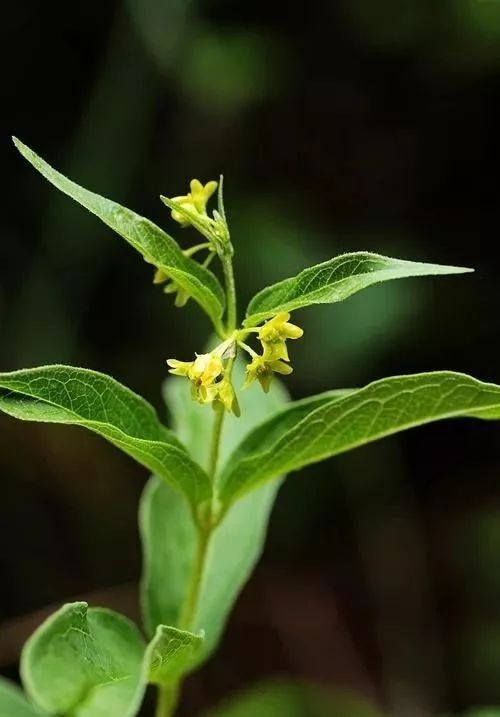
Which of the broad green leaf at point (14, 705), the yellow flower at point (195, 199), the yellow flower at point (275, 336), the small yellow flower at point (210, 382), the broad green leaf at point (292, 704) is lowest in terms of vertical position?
the broad green leaf at point (292, 704)

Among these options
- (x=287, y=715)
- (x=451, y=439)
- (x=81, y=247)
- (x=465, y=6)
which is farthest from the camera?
(x=451, y=439)

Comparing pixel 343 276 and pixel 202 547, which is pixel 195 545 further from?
pixel 343 276

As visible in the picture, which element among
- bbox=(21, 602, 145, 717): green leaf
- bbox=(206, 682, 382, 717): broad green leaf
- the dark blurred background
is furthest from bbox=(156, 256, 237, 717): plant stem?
the dark blurred background

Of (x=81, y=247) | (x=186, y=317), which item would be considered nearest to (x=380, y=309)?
(x=186, y=317)

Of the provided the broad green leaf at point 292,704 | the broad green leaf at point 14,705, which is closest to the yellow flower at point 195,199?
the broad green leaf at point 14,705

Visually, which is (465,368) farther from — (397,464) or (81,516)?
(81,516)

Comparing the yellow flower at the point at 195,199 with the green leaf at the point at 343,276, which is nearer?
the green leaf at the point at 343,276

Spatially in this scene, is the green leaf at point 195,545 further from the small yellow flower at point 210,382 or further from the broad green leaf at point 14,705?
the small yellow flower at point 210,382
